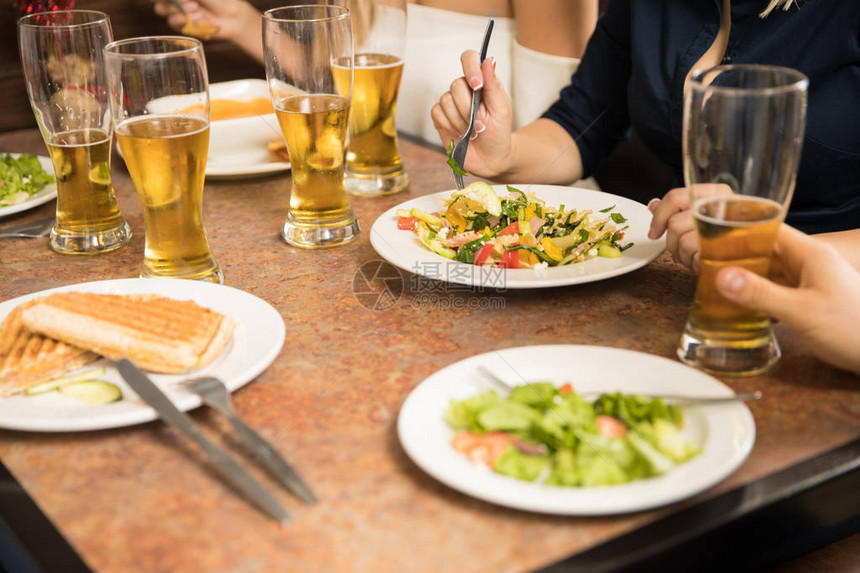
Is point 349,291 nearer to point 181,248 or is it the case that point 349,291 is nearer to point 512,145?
point 181,248

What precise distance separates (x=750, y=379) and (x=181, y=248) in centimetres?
84

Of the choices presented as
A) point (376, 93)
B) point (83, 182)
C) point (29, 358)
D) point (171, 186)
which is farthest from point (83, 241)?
point (376, 93)

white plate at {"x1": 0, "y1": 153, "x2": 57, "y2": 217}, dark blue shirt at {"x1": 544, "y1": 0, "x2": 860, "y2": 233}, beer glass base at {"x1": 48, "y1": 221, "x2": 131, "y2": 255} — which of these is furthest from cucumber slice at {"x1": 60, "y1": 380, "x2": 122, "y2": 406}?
dark blue shirt at {"x1": 544, "y1": 0, "x2": 860, "y2": 233}

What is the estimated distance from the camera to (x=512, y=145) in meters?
1.83

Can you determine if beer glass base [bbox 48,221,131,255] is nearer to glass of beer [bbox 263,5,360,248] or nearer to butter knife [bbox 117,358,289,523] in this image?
glass of beer [bbox 263,5,360,248]

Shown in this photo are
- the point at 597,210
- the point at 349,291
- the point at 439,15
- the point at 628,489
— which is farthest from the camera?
the point at 439,15

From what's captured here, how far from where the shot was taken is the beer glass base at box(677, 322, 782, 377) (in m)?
1.01

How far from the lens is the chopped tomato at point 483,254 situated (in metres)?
1.30

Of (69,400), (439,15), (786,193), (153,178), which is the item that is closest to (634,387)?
(786,193)

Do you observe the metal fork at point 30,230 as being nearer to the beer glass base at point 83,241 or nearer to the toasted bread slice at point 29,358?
the beer glass base at point 83,241

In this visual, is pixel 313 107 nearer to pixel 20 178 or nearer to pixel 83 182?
pixel 83 182

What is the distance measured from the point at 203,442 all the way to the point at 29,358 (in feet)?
0.91

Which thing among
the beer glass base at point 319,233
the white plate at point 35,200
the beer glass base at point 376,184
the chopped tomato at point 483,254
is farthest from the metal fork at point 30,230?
the chopped tomato at point 483,254

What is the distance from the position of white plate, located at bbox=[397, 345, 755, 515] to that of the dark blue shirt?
81 centimetres
